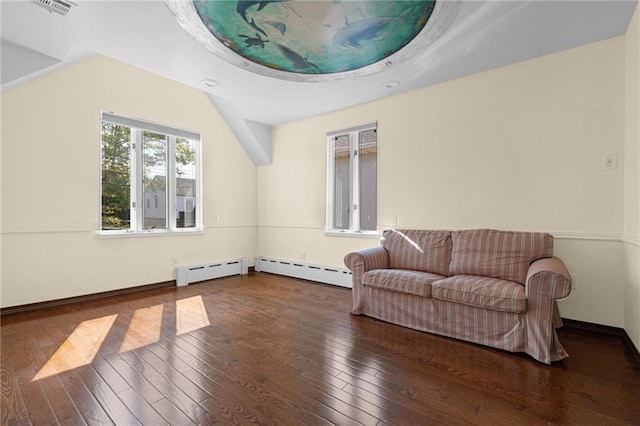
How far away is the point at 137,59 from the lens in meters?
3.07

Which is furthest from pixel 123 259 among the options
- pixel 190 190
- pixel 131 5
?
pixel 131 5

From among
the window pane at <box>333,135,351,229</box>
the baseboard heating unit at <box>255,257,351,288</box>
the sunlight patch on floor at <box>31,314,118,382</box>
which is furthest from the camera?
the window pane at <box>333,135,351,229</box>

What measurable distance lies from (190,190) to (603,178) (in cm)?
520

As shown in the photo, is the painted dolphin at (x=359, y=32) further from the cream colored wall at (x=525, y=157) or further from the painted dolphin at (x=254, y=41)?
the cream colored wall at (x=525, y=157)

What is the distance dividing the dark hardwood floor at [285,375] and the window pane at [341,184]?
1.87 metres

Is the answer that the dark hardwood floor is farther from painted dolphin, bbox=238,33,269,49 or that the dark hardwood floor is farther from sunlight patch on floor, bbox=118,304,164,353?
painted dolphin, bbox=238,33,269,49

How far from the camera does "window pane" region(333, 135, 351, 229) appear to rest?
4.69 meters

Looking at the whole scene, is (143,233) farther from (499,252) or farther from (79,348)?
(499,252)

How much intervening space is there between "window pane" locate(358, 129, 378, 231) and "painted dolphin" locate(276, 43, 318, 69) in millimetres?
1567

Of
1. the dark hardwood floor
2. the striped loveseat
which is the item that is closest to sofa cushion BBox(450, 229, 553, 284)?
the striped loveseat

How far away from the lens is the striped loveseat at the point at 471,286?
2.23 meters

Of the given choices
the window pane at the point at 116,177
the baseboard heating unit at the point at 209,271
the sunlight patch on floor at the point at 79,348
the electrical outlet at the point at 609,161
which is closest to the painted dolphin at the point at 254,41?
the window pane at the point at 116,177

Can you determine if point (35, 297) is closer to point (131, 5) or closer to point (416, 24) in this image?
point (131, 5)

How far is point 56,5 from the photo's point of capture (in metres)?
2.28
